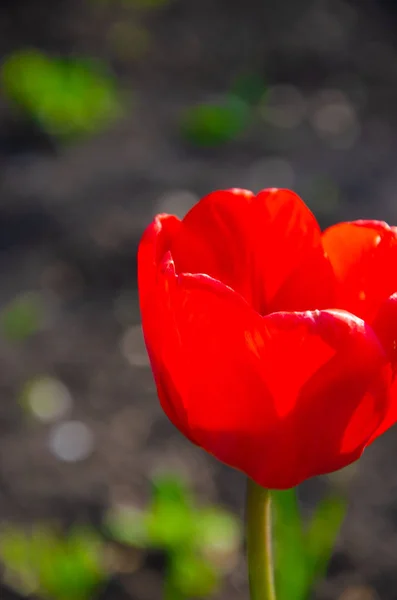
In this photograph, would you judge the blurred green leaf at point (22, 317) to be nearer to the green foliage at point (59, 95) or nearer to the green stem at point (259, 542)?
the green foliage at point (59, 95)

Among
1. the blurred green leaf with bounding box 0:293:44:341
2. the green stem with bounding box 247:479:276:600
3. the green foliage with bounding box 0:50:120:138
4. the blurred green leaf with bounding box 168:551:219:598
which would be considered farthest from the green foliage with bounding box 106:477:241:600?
the green foliage with bounding box 0:50:120:138

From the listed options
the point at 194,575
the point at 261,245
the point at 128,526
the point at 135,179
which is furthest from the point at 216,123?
the point at 261,245

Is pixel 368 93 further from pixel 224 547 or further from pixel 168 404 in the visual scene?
pixel 168 404

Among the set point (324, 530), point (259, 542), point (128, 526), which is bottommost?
point (128, 526)

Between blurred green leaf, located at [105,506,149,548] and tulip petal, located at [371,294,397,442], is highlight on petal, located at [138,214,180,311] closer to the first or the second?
tulip petal, located at [371,294,397,442]

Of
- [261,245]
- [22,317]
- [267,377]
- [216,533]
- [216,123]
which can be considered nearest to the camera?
[267,377]

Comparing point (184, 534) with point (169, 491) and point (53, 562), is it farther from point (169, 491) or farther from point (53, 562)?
point (53, 562)
